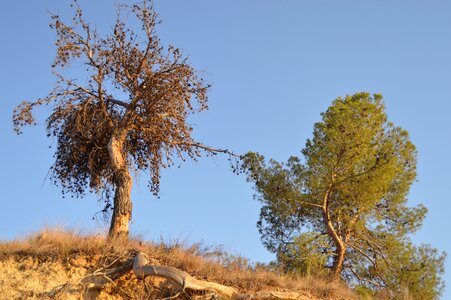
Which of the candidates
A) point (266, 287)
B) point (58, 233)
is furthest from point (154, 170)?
point (266, 287)

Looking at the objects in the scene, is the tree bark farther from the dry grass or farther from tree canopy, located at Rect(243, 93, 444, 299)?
the dry grass

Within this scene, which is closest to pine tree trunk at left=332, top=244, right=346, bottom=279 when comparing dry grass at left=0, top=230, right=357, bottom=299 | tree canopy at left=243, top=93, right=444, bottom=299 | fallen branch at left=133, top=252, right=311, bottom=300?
tree canopy at left=243, top=93, right=444, bottom=299

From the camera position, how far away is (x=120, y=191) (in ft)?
57.3

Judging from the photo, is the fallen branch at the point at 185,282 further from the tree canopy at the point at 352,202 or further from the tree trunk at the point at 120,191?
the tree canopy at the point at 352,202

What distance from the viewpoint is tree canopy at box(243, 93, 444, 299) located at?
22.4 meters

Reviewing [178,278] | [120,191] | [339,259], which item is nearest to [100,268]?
[178,278]

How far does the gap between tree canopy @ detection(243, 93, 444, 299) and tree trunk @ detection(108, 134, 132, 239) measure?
18.1ft

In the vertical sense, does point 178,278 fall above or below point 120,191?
below

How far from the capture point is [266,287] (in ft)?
48.3

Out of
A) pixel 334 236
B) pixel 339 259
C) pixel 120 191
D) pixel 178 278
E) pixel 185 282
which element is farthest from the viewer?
pixel 334 236

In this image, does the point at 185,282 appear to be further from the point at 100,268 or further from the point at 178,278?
the point at 100,268

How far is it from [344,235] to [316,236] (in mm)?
1315

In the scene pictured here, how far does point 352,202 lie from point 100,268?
11.7 m

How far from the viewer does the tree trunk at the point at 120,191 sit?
16891 mm
